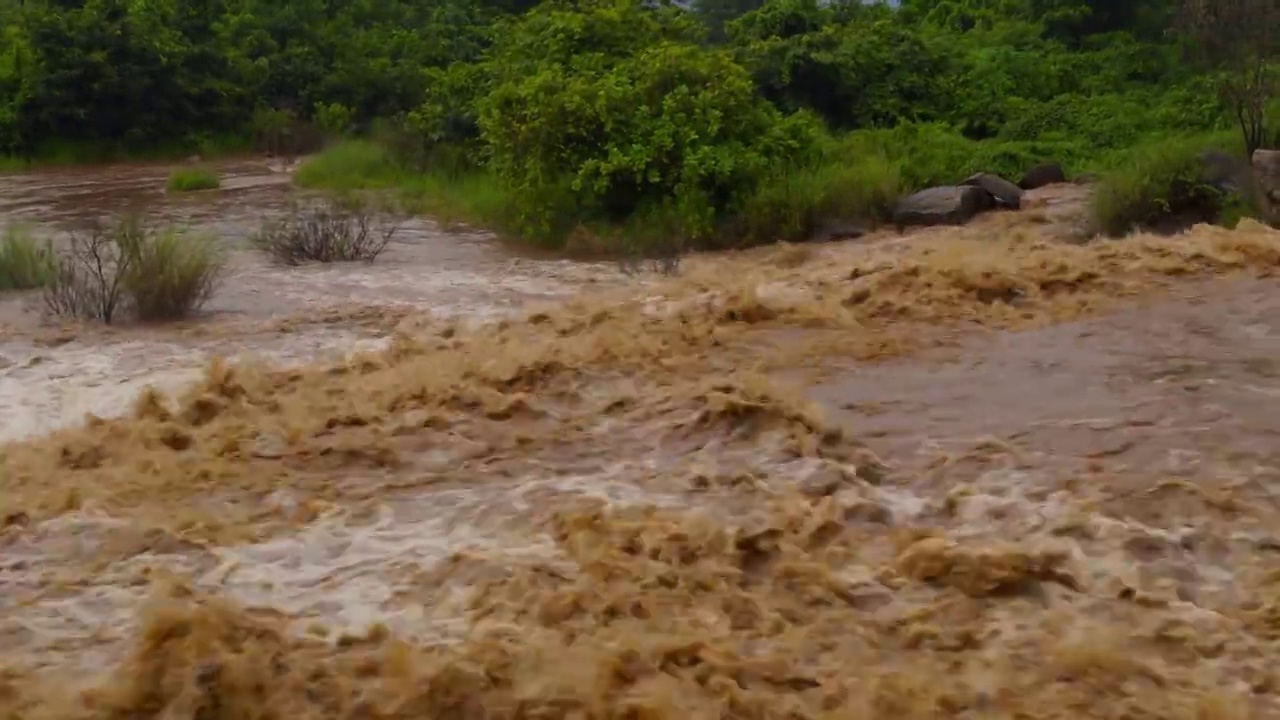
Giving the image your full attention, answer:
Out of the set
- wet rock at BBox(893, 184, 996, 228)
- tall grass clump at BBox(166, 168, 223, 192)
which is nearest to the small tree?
wet rock at BBox(893, 184, 996, 228)

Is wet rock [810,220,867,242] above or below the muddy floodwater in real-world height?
below

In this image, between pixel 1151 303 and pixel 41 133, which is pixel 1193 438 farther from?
pixel 41 133

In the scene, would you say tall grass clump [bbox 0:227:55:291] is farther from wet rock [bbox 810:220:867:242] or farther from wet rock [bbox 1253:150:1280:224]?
→ wet rock [bbox 1253:150:1280:224]

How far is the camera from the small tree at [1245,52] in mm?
15234

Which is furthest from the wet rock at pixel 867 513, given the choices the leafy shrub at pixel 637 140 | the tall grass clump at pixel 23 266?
the leafy shrub at pixel 637 140

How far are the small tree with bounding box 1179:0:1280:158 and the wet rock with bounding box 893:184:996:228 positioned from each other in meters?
2.82

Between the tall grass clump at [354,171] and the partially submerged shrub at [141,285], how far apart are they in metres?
9.76

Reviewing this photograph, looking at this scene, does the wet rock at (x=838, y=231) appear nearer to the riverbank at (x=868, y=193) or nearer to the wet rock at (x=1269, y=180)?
the riverbank at (x=868, y=193)

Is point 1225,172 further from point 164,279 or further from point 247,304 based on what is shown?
point 164,279

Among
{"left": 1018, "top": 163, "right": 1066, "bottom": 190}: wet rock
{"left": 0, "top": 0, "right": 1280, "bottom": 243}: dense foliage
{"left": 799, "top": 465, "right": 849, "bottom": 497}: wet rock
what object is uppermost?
{"left": 0, "top": 0, "right": 1280, "bottom": 243}: dense foliage

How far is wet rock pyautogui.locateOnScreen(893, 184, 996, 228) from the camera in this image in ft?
49.4

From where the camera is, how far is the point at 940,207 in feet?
49.6

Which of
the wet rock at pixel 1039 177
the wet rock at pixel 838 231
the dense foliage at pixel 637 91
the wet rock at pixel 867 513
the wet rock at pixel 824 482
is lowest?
the wet rock at pixel 838 231

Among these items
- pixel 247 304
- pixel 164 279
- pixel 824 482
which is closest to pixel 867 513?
pixel 824 482
